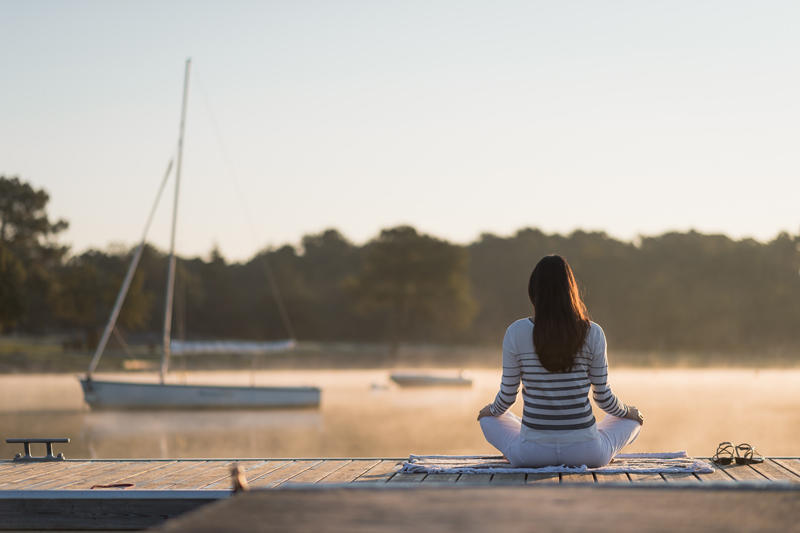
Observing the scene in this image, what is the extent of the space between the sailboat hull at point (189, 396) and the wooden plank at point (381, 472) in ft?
63.8

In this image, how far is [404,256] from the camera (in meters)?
61.0

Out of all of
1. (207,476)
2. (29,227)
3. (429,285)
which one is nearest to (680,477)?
(207,476)

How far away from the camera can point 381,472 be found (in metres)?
6.14

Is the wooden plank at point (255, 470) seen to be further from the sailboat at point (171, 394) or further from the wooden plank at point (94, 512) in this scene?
the sailboat at point (171, 394)

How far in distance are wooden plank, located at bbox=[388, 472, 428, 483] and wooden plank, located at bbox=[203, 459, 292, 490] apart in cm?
97

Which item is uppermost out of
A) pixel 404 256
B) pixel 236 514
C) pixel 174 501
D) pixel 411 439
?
pixel 404 256

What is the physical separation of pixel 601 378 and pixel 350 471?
A: 184 cm

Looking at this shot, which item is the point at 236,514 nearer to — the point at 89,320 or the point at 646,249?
the point at 89,320

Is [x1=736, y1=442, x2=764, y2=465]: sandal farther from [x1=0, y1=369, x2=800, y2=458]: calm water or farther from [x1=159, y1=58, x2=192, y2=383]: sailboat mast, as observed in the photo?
[x1=159, y1=58, x2=192, y2=383]: sailboat mast

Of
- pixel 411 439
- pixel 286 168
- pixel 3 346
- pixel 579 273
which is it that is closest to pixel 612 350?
pixel 579 273

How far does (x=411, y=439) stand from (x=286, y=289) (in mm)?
37016

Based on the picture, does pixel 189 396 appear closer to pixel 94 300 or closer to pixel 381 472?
pixel 381 472

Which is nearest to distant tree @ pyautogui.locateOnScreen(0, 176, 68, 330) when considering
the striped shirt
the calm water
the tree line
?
the tree line

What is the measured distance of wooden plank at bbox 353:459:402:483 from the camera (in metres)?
5.78
